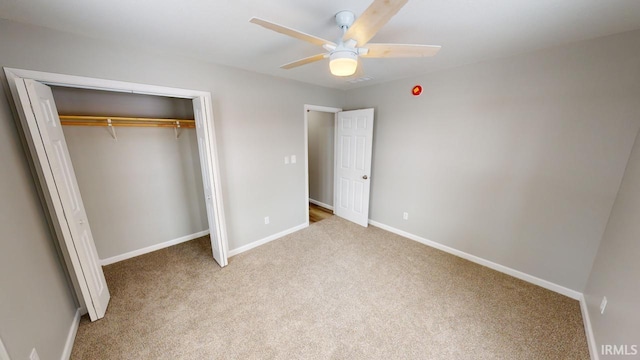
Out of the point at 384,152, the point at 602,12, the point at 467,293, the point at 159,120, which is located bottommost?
the point at 467,293

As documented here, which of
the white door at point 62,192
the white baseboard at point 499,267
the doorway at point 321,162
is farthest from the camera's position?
the doorway at point 321,162

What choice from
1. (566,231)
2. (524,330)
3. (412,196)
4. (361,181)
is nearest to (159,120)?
(361,181)

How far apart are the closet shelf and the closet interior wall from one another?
71mm

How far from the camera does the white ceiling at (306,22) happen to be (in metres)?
1.29

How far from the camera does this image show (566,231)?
2.04 m

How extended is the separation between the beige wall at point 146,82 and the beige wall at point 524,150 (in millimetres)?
1678

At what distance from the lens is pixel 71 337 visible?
5.32 ft

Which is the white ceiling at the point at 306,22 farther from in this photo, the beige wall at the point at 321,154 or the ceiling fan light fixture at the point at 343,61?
the beige wall at the point at 321,154

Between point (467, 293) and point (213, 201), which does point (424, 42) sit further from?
point (213, 201)

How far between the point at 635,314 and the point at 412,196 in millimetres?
2040

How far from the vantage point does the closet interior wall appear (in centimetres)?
232

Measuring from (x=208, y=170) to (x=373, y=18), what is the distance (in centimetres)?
207

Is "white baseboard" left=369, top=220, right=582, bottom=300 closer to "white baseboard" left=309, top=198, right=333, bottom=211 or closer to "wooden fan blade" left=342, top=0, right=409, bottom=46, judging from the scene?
"white baseboard" left=309, top=198, right=333, bottom=211

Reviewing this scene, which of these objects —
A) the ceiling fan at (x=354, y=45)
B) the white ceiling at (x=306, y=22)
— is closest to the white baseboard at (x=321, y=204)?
the white ceiling at (x=306, y=22)
